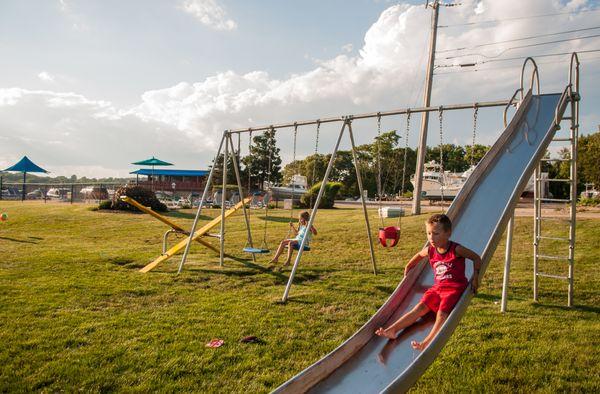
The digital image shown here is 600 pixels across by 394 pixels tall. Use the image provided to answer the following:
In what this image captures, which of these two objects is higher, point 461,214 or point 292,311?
point 461,214

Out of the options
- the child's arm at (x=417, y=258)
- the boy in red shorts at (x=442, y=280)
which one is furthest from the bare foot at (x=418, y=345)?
the child's arm at (x=417, y=258)

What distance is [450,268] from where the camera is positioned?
4227 mm

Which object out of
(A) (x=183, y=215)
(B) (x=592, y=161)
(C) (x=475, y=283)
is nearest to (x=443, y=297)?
(C) (x=475, y=283)

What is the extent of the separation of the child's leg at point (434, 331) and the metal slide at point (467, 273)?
9 centimetres

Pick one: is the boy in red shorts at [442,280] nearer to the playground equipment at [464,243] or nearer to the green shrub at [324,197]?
the playground equipment at [464,243]

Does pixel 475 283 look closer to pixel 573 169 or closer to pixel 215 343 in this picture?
pixel 215 343

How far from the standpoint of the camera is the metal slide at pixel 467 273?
3.47m

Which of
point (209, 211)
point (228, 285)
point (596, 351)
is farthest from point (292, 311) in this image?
point (209, 211)

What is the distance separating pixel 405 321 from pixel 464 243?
61.4 inches

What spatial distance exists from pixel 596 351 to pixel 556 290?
9.66ft

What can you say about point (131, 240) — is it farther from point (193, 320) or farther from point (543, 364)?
point (543, 364)

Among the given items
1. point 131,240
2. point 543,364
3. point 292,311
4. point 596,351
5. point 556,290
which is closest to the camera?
point 543,364

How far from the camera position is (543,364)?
14.8 feet

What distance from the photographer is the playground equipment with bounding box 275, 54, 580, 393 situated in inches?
138
